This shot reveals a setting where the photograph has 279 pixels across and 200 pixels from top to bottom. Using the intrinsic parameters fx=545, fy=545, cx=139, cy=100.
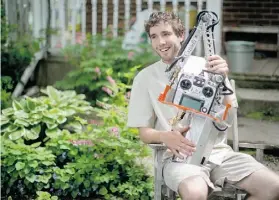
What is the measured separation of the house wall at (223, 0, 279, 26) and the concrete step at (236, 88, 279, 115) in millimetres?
1913

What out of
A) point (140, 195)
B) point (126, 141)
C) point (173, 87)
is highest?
point (173, 87)

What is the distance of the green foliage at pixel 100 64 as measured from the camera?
512 cm

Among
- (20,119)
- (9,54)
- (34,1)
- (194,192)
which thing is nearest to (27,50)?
(9,54)

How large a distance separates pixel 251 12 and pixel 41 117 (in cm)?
347

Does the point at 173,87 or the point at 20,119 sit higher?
the point at 173,87

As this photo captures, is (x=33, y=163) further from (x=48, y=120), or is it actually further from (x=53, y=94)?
(x=53, y=94)

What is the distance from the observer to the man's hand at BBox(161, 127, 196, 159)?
101 inches

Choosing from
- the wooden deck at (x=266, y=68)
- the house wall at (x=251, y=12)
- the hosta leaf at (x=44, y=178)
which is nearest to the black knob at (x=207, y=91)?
the hosta leaf at (x=44, y=178)

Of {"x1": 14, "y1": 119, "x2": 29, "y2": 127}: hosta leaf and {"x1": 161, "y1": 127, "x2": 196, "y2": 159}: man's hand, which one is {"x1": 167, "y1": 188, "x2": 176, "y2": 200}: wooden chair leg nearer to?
{"x1": 161, "y1": 127, "x2": 196, "y2": 159}: man's hand

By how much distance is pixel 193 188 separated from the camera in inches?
96.3

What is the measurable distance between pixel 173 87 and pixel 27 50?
357 cm

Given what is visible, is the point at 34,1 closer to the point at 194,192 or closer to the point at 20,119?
the point at 20,119

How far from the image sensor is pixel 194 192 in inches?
95.5

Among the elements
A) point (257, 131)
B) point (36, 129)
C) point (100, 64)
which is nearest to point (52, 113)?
point (36, 129)
